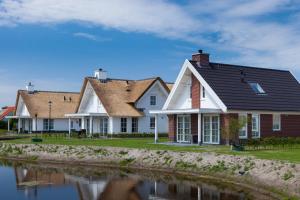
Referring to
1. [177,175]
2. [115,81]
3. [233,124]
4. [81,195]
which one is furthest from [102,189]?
[115,81]

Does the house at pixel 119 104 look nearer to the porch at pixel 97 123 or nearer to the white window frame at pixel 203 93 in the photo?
the porch at pixel 97 123

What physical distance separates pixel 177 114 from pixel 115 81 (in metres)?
16.2

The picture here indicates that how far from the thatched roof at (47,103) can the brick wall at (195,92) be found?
84.8 ft

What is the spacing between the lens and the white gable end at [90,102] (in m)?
47.3

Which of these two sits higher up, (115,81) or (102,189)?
(115,81)

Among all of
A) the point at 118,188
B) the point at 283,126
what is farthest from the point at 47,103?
the point at 118,188

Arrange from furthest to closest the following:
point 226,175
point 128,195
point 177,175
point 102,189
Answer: point 177,175, point 226,175, point 102,189, point 128,195

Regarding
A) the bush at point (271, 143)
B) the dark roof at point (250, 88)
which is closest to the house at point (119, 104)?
the dark roof at point (250, 88)

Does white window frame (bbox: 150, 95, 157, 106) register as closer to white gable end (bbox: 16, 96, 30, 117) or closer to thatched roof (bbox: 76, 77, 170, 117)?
thatched roof (bbox: 76, 77, 170, 117)

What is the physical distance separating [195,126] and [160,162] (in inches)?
322

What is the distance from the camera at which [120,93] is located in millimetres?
47438

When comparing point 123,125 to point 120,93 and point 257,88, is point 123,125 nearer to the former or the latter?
point 120,93

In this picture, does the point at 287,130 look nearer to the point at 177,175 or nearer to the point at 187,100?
the point at 187,100

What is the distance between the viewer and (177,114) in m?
34.7
